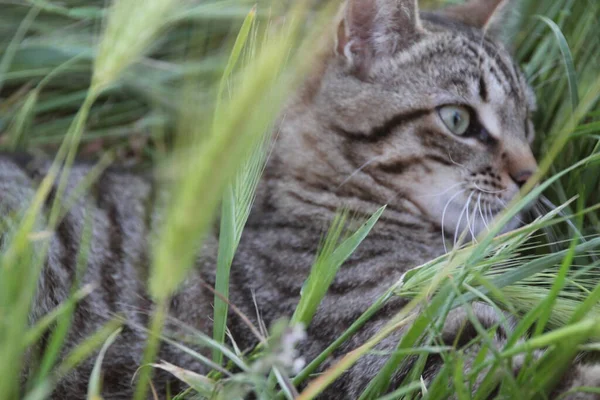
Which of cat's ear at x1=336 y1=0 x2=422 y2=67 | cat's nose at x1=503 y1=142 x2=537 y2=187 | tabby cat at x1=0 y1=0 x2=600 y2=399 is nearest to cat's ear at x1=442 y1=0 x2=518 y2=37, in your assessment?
tabby cat at x1=0 y1=0 x2=600 y2=399

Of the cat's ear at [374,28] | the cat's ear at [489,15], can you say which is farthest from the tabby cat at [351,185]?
the cat's ear at [489,15]

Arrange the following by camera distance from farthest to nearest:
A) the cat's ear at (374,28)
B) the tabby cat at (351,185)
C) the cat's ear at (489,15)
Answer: the cat's ear at (489,15) < the cat's ear at (374,28) < the tabby cat at (351,185)

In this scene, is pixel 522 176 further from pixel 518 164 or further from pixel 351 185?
pixel 351 185

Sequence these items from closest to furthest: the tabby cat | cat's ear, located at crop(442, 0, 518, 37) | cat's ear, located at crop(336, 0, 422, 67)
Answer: the tabby cat, cat's ear, located at crop(336, 0, 422, 67), cat's ear, located at crop(442, 0, 518, 37)

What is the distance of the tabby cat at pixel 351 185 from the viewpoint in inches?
81.7

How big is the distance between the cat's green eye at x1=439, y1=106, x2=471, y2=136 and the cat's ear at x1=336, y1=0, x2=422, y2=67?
0.27m

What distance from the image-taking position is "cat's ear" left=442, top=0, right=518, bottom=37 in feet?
8.59

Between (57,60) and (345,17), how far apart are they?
1.50m

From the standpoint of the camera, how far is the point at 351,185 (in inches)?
89.0

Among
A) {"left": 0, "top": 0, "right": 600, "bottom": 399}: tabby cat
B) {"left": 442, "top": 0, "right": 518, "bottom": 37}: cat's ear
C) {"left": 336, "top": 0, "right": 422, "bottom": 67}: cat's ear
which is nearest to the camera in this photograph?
{"left": 0, "top": 0, "right": 600, "bottom": 399}: tabby cat

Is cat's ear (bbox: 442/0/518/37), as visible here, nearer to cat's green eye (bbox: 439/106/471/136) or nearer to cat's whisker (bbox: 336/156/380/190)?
cat's green eye (bbox: 439/106/471/136)

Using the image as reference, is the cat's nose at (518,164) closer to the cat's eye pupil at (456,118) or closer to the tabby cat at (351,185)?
the tabby cat at (351,185)

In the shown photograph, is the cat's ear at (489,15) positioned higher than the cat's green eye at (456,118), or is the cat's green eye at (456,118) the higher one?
the cat's ear at (489,15)

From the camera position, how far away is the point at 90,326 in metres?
2.03
